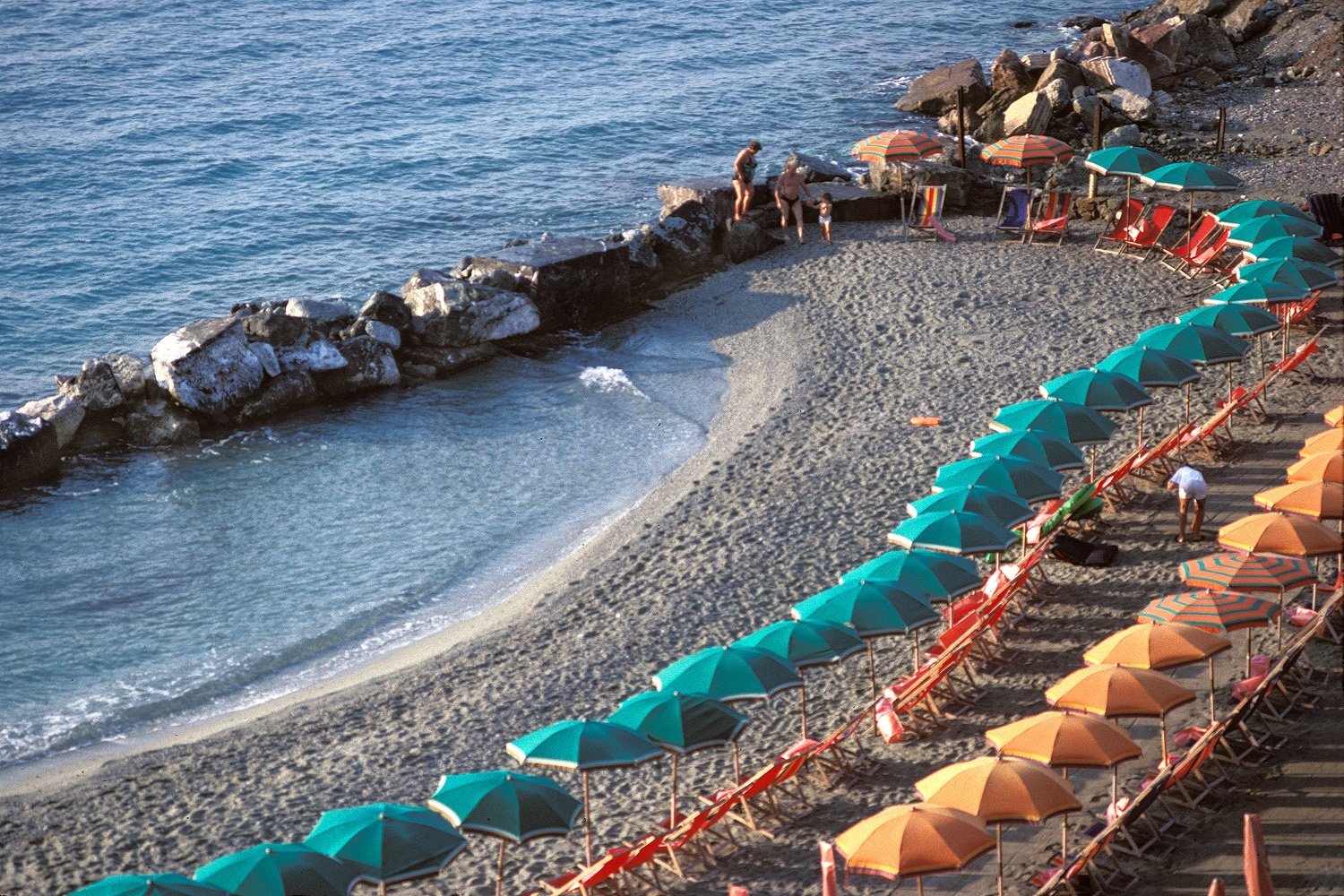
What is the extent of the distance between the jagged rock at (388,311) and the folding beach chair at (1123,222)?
11.3 metres

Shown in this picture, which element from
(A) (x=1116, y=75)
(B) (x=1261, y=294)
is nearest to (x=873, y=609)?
(B) (x=1261, y=294)

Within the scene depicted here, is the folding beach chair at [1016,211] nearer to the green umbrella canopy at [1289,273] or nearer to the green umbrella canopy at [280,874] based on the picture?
the green umbrella canopy at [1289,273]

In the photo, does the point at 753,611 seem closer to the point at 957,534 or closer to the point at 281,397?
the point at 957,534

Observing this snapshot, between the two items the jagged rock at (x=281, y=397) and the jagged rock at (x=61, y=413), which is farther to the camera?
the jagged rock at (x=281, y=397)

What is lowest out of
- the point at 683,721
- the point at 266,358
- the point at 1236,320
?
the point at 683,721

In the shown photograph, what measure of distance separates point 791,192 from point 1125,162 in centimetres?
571

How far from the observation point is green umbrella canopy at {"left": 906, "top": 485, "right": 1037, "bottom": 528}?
1127 centimetres

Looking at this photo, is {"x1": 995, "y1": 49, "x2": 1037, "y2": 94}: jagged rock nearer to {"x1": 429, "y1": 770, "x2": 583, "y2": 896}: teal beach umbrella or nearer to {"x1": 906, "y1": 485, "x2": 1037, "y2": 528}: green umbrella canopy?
{"x1": 906, "y1": 485, "x2": 1037, "y2": 528}: green umbrella canopy

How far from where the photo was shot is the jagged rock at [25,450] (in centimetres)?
1719

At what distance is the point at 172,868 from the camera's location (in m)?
9.60

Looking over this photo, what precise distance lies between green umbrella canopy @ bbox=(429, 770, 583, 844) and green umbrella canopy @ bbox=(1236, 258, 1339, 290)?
456 inches

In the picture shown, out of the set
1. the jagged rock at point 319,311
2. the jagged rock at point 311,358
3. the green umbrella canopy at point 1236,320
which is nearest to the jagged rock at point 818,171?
the jagged rock at point 319,311

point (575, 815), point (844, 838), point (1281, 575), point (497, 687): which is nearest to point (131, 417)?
point (497, 687)

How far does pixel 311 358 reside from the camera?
19.2m
